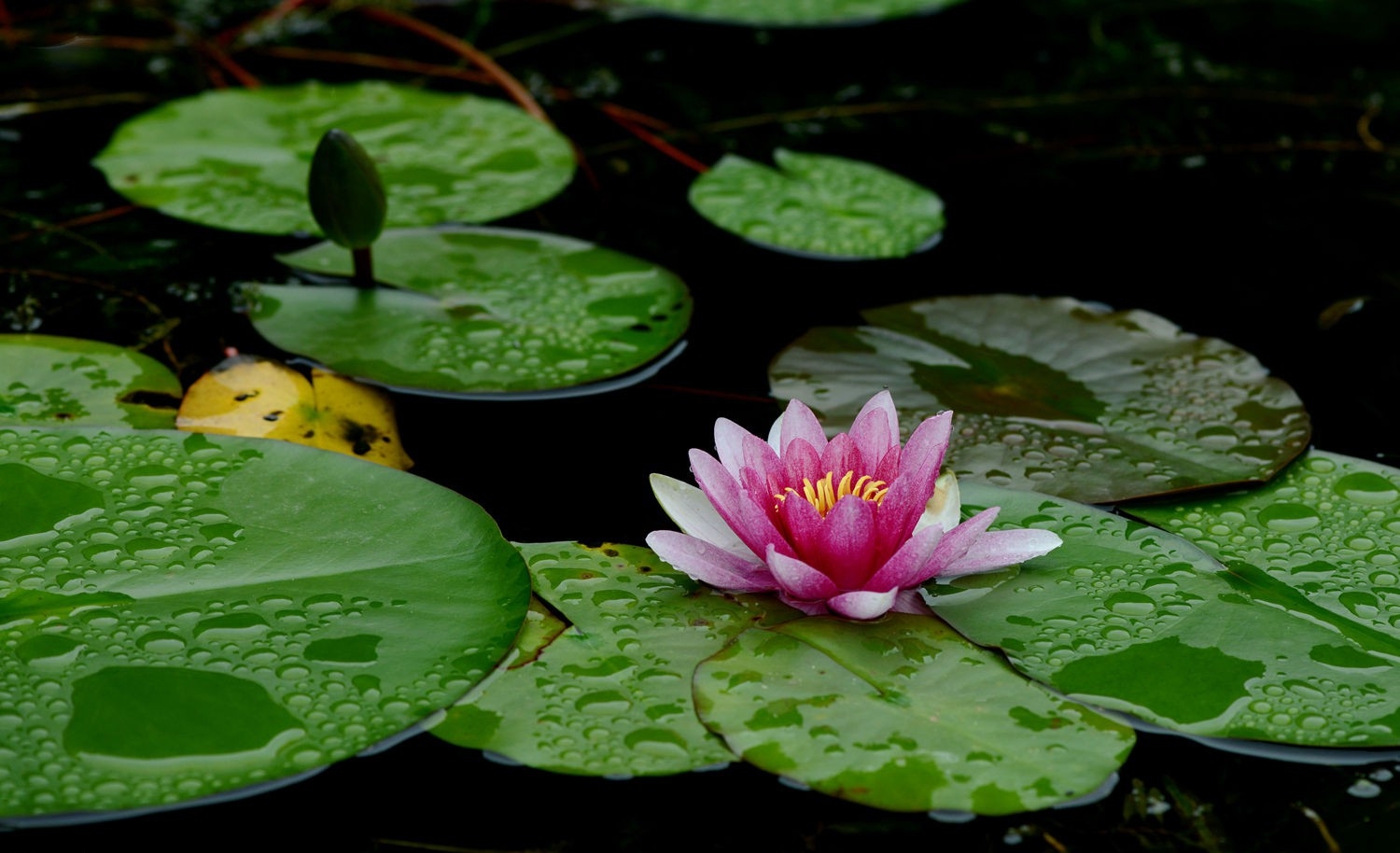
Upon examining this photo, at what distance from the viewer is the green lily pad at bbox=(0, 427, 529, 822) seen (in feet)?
4.45

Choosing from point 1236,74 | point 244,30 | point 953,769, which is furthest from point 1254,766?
point 244,30

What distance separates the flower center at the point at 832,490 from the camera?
1.65 meters

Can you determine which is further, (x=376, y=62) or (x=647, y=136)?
(x=376, y=62)

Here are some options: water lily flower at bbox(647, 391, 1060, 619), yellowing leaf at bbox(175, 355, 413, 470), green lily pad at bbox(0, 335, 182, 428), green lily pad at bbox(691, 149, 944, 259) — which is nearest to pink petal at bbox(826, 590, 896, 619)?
water lily flower at bbox(647, 391, 1060, 619)

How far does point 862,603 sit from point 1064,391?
0.87 m

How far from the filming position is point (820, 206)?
9.96 feet

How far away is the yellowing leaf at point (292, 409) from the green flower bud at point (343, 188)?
0.32 m

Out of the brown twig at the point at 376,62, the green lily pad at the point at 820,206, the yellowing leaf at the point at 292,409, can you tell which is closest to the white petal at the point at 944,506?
the yellowing leaf at the point at 292,409

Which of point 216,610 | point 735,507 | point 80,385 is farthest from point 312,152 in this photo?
point 735,507

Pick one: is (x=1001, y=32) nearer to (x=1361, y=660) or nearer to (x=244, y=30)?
(x=244, y=30)

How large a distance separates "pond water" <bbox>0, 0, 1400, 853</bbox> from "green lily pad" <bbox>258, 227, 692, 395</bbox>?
0.06 meters

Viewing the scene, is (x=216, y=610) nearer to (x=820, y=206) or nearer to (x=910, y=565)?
(x=910, y=565)

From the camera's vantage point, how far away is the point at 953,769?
139cm

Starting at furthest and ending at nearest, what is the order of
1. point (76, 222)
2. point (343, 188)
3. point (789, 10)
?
point (789, 10)
point (76, 222)
point (343, 188)
